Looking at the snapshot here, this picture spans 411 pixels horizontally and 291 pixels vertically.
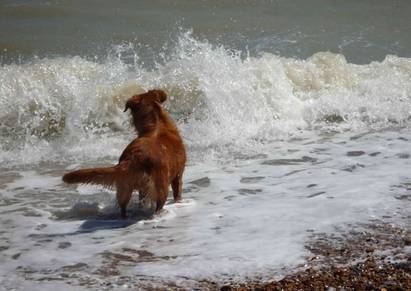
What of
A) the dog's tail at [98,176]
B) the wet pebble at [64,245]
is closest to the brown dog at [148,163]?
the dog's tail at [98,176]

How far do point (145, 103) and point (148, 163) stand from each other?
0.92 metres

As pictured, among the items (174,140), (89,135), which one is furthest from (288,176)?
(89,135)

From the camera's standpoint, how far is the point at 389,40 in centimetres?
1296

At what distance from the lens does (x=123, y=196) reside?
206 inches

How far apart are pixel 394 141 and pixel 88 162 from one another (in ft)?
10.8

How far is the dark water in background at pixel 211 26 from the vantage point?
1212 cm

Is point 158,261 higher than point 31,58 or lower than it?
lower

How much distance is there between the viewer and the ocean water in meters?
4.52

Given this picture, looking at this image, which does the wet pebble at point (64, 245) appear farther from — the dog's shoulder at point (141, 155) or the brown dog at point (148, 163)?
the dog's shoulder at point (141, 155)

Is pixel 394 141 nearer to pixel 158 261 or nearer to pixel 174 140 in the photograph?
pixel 174 140

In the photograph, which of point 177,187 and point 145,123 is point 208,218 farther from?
point 145,123

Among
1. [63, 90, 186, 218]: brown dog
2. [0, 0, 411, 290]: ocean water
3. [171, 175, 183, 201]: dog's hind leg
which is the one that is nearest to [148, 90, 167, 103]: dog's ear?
[63, 90, 186, 218]: brown dog

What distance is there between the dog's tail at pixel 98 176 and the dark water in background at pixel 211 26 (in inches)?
254

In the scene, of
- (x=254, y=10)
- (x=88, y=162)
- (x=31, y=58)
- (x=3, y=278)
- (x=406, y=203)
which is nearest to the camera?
(x=3, y=278)
